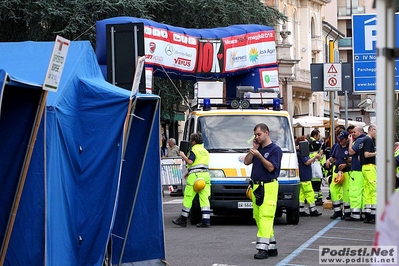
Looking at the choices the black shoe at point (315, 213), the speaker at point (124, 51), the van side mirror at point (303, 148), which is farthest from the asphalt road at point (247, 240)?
the speaker at point (124, 51)

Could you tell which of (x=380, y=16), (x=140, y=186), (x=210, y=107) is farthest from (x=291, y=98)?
(x=380, y=16)

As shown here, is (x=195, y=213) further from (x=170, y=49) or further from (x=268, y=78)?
(x=268, y=78)

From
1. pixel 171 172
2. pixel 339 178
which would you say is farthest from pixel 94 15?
pixel 339 178

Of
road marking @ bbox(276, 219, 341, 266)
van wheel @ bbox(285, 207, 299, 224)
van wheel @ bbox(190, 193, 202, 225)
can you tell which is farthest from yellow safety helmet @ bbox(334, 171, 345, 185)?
van wheel @ bbox(190, 193, 202, 225)

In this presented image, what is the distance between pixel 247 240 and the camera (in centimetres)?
1437

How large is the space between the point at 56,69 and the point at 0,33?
2285 cm

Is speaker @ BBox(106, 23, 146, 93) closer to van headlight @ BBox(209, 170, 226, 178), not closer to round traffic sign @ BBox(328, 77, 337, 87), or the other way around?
van headlight @ BBox(209, 170, 226, 178)

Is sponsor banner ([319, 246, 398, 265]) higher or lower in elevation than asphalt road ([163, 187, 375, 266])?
higher

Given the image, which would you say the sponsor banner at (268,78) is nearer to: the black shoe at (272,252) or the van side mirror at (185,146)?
the van side mirror at (185,146)

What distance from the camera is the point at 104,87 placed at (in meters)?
10.6

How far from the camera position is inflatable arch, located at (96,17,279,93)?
→ 18547mm

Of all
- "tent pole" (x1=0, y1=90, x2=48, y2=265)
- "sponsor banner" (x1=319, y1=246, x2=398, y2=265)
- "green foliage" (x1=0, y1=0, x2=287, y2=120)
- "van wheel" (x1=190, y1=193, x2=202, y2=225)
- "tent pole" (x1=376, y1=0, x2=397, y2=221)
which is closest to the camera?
"tent pole" (x1=376, y1=0, x2=397, y2=221)

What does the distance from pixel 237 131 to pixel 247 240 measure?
3.60m

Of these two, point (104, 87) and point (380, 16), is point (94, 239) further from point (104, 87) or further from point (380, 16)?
point (380, 16)
